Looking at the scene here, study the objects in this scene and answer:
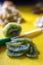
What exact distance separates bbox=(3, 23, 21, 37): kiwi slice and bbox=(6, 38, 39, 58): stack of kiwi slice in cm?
8

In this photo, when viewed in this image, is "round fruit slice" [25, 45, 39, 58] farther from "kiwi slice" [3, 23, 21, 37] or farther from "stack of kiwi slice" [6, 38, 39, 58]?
"kiwi slice" [3, 23, 21, 37]

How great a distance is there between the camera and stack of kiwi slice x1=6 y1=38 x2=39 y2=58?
2.62 feet

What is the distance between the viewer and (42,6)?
1.34 m

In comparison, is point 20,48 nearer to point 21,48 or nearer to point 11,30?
point 21,48

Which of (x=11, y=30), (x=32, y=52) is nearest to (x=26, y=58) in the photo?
(x=32, y=52)

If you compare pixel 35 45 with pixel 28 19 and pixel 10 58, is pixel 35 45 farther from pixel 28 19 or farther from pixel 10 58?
pixel 28 19

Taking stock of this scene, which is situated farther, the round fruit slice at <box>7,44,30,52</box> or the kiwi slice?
the kiwi slice

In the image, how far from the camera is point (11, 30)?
0.91 metres

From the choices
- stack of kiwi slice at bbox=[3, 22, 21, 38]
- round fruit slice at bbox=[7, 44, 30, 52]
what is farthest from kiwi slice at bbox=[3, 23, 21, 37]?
round fruit slice at bbox=[7, 44, 30, 52]

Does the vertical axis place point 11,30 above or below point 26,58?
above

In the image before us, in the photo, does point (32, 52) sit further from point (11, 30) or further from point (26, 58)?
point (11, 30)

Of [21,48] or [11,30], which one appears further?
[11,30]

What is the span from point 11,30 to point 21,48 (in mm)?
138

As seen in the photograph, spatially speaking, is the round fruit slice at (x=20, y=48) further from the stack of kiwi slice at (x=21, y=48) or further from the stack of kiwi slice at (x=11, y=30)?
the stack of kiwi slice at (x=11, y=30)
